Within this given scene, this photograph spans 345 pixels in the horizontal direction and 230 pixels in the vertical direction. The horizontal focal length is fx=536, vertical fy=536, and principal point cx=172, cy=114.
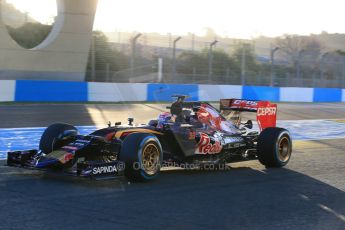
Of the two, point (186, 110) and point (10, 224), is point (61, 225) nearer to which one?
point (10, 224)

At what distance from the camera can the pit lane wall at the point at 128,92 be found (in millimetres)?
21234

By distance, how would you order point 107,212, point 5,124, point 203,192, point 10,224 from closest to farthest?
1. point 10,224
2. point 107,212
3. point 203,192
4. point 5,124

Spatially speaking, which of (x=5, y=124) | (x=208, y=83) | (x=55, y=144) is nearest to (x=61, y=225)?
(x=55, y=144)

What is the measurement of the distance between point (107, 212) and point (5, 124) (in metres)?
9.12

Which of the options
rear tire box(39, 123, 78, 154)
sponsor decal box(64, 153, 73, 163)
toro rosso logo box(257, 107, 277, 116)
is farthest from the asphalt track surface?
toro rosso logo box(257, 107, 277, 116)

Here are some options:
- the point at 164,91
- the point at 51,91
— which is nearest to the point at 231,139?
the point at 51,91

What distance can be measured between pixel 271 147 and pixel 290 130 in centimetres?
711

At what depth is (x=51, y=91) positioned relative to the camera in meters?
21.9

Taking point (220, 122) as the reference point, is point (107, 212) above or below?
below

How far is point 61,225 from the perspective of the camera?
503cm

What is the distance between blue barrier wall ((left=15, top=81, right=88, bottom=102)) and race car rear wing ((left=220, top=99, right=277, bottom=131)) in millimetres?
13178

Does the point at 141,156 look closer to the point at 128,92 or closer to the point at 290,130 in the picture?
the point at 290,130

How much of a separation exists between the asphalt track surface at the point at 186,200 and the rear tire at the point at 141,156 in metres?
0.15

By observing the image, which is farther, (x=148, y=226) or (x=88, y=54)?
(x=88, y=54)
